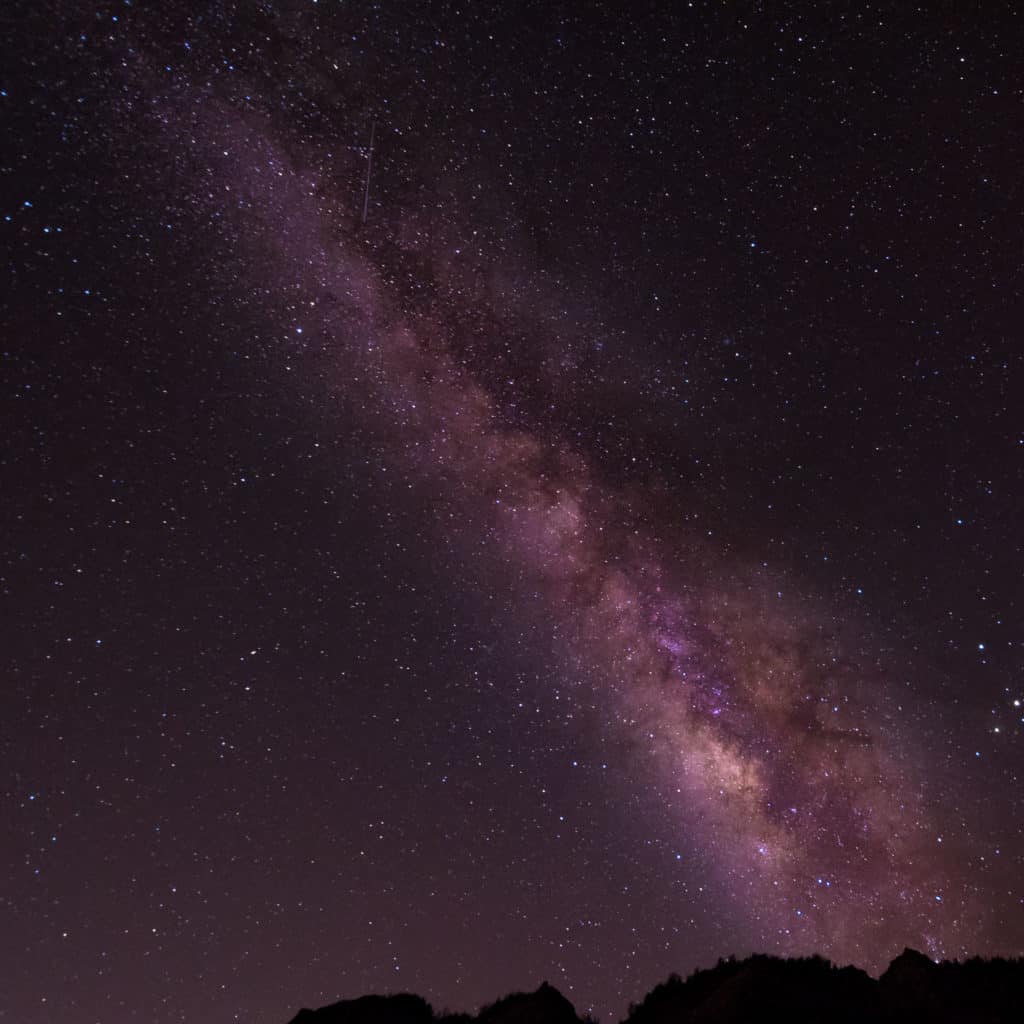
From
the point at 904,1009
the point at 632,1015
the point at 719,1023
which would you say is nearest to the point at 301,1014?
the point at 632,1015

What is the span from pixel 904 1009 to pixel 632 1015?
3.10 metres

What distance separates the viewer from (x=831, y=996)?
7.91m

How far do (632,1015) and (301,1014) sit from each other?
4615 mm

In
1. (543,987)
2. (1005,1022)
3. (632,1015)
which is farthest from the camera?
(543,987)

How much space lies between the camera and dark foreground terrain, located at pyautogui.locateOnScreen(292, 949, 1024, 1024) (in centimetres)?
755

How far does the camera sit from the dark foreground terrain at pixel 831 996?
7.55 meters

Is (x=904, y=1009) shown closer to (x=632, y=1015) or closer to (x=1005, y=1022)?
(x=1005, y=1022)

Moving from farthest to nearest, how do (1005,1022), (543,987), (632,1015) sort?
(543,987), (632,1015), (1005,1022)

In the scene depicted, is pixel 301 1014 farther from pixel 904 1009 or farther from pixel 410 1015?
pixel 904 1009

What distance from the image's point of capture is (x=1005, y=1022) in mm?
7293

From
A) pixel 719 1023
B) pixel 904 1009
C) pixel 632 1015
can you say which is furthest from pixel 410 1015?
pixel 904 1009

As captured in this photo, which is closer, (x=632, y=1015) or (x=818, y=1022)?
(x=818, y=1022)

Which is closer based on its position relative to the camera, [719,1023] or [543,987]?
[719,1023]

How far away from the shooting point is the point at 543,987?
31.8 feet
